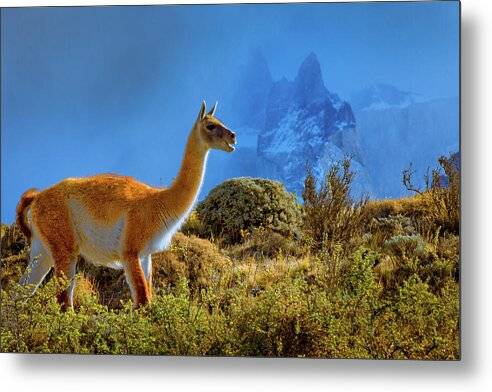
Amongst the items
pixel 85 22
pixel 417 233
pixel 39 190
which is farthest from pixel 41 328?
pixel 417 233

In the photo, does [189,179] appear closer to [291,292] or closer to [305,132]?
[305,132]

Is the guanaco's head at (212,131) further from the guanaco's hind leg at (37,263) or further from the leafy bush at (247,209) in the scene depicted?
the guanaco's hind leg at (37,263)

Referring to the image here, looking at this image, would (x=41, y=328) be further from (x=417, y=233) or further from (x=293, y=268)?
(x=417, y=233)

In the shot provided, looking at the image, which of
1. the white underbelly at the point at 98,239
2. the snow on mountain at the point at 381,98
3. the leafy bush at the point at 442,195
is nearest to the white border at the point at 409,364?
the leafy bush at the point at 442,195

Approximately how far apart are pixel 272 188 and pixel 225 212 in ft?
1.04

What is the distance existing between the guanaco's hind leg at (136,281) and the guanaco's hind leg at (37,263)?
49 cm

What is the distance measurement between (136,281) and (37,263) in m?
0.61

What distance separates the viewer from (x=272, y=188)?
5457 mm

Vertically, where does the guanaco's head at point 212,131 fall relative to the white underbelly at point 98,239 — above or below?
above

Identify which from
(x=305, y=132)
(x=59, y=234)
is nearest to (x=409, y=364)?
(x=305, y=132)

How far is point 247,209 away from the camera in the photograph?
5.58 m

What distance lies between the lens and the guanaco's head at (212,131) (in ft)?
17.9

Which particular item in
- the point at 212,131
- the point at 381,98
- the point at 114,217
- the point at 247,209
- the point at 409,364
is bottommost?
the point at 409,364

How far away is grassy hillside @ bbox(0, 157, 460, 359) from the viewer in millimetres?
5273
